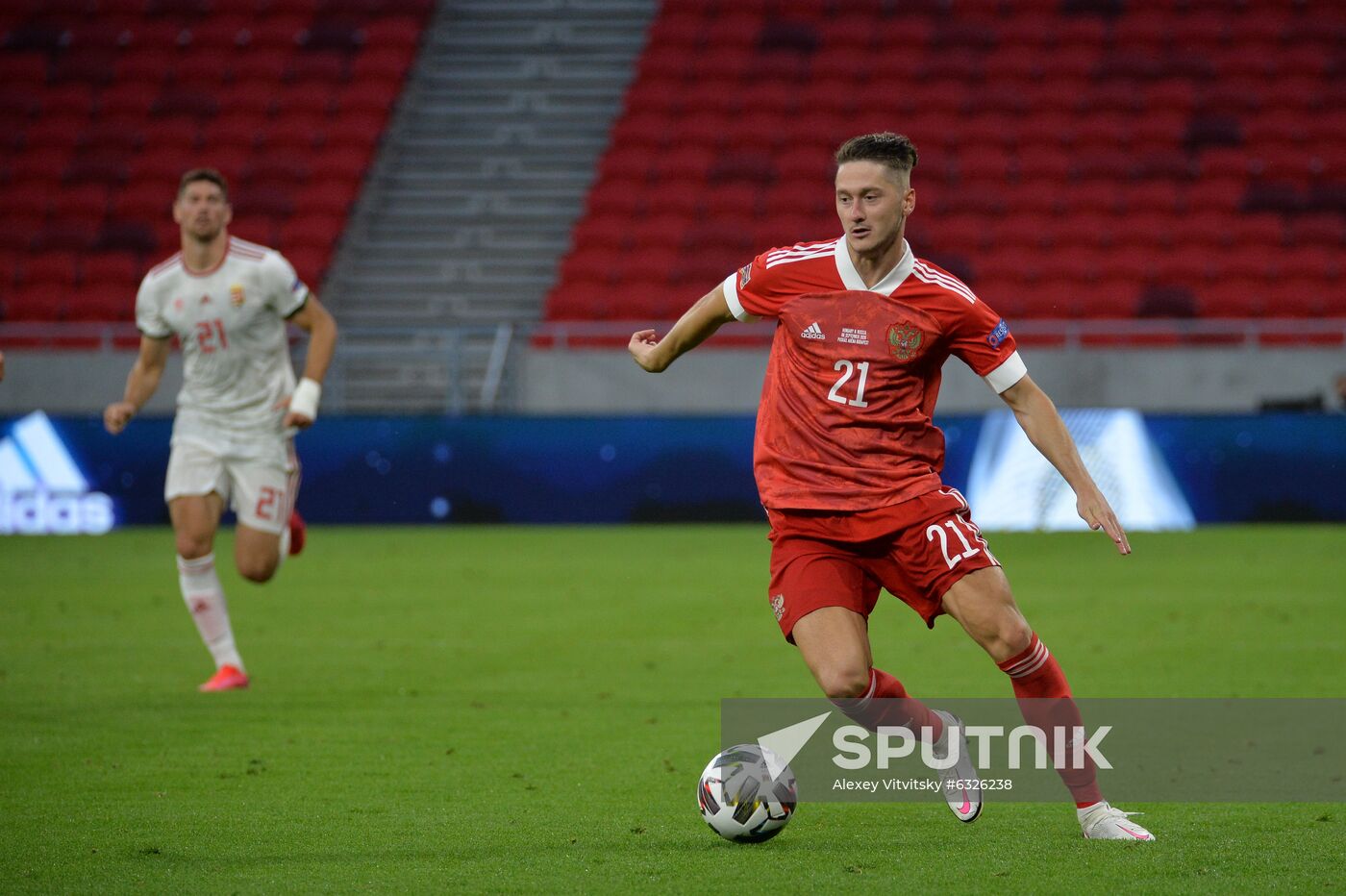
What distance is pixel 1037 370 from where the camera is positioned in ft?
61.1

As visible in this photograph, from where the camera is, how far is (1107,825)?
507cm

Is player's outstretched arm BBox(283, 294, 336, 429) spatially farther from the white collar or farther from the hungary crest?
the hungary crest

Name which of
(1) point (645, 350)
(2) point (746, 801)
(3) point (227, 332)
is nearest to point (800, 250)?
(1) point (645, 350)

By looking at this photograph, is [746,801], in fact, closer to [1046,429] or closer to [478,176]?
[1046,429]

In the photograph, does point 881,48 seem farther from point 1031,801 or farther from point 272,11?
point 1031,801

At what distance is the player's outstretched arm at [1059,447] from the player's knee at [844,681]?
0.80 meters

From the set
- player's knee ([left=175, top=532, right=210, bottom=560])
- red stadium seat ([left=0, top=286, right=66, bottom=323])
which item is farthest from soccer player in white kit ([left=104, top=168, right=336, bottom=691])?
red stadium seat ([left=0, top=286, right=66, bottom=323])

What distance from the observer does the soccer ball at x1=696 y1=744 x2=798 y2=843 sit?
5.08 meters

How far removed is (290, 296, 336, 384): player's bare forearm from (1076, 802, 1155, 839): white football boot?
4.88 metres

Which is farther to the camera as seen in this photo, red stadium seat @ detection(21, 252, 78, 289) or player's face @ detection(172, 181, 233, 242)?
red stadium seat @ detection(21, 252, 78, 289)

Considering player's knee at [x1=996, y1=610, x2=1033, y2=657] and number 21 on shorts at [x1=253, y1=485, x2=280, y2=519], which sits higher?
player's knee at [x1=996, y1=610, x2=1033, y2=657]

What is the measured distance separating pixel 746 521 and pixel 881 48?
10242 mm

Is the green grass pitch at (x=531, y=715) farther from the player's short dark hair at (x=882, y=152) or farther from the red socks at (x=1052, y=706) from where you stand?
the player's short dark hair at (x=882, y=152)

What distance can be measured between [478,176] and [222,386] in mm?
16981
